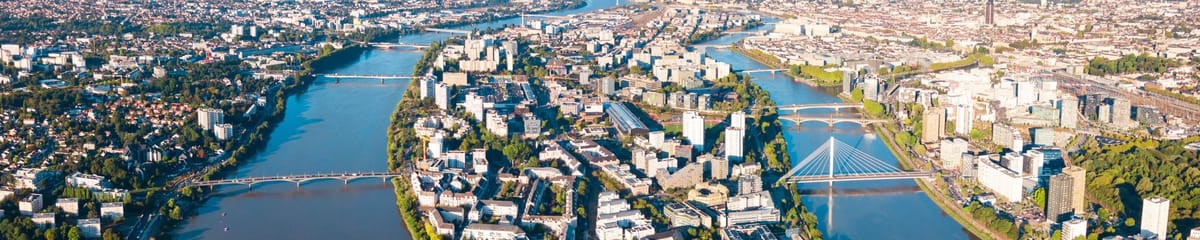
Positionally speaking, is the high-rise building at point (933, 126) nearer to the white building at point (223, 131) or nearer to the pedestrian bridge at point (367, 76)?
the white building at point (223, 131)

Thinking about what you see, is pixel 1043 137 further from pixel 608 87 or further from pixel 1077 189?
pixel 608 87

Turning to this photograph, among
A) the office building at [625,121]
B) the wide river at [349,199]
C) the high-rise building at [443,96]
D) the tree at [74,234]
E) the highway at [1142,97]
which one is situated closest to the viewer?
the tree at [74,234]

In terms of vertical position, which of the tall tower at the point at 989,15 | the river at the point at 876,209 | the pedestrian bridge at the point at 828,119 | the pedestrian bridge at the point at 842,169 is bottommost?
the river at the point at 876,209

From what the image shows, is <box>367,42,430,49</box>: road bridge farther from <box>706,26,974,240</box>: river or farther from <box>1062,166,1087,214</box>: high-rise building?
<box>1062,166,1087,214</box>: high-rise building

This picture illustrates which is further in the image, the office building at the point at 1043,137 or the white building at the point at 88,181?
the office building at the point at 1043,137

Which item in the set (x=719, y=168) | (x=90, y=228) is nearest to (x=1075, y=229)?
(x=719, y=168)

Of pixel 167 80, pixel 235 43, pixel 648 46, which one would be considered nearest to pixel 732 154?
pixel 167 80

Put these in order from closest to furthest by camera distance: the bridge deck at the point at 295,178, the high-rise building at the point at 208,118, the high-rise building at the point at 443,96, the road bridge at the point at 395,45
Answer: the bridge deck at the point at 295,178 → the high-rise building at the point at 208,118 → the high-rise building at the point at 443,96 → the road bridge at the point at 395,45

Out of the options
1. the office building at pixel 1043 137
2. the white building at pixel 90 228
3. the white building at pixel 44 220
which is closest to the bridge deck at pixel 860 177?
the office building at pixel 1043 137
